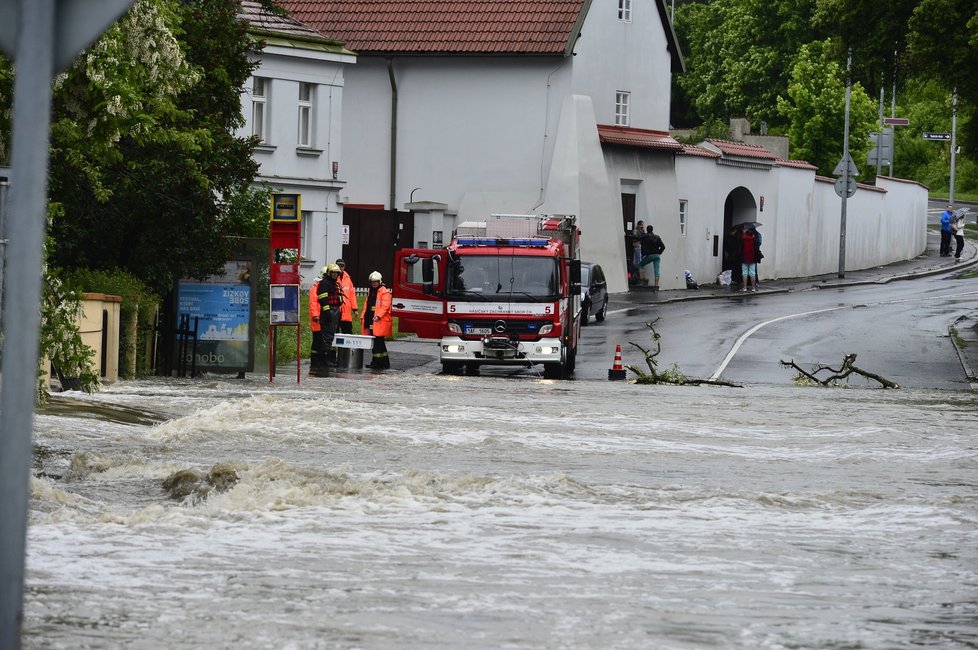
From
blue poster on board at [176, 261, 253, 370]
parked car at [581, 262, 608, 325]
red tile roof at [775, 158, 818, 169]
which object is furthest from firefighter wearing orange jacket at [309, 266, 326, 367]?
red tile roof at [775, 158, 818, 169]

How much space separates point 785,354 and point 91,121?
50.0 ft

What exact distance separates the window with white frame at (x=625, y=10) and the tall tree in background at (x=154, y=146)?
73.4ft

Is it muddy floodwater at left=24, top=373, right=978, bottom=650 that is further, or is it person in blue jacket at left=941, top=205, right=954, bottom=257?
person in blue jacket at left=941, top=205, right=954, bottom=257

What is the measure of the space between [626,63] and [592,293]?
13.9 meters

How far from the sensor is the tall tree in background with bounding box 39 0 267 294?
17.6 metres

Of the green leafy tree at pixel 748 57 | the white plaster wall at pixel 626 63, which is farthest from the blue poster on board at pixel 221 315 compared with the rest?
the green leafy tree at pixel 748 57

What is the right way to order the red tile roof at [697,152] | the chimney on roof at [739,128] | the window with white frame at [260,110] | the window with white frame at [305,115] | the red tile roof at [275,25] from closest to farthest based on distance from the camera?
1. the red tile roof at [275,25]
2. the window with white frame at [260,110]
3. the window with white frame at [305,115]
4. the red tile roof at [697,152]
5. the chimney on roof at [739,128]

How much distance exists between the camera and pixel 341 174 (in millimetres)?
46406

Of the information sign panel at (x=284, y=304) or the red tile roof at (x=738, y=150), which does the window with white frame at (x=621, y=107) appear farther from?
the information sign panel at (x=284, y=304)

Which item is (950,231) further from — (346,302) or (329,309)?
(329,309)

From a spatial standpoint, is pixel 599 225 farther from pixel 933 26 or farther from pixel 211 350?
pixel 211 350

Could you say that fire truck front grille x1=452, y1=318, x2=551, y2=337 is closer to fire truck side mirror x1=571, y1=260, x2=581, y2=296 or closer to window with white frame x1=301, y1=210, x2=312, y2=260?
fire truck side mirror x1=571, y1=260, x2=581, y2=296

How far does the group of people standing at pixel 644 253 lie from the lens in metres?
45.2

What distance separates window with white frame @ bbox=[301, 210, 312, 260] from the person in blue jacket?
28.0 meters
